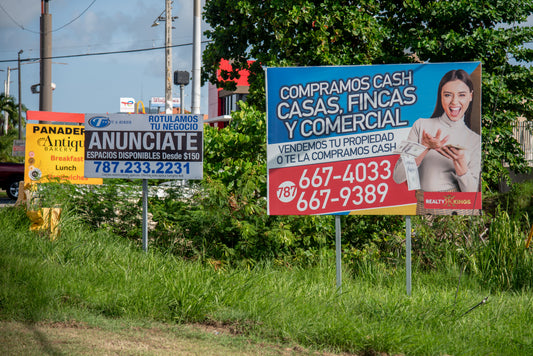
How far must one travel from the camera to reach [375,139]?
661cm

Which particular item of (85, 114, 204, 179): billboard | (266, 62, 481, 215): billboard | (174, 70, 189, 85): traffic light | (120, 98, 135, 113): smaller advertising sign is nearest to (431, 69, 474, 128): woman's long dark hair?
(266, 62, 481, 215): billboard

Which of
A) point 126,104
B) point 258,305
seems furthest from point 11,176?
point 126,104

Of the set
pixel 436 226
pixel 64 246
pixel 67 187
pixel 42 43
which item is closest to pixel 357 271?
pixel 436 226

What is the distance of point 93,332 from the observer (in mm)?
4711

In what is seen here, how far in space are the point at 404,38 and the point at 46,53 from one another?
40.0 ft

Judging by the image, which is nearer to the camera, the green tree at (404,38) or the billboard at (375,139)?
the billboard at (375,139)

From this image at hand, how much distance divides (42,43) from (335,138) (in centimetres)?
1547

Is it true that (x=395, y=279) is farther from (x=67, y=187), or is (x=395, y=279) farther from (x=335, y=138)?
(x=67, y=187)

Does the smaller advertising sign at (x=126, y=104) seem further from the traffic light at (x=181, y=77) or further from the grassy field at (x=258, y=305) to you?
the grassy field at (x=258, y=305)

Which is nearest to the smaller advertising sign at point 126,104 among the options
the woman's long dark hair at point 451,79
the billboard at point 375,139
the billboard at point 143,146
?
the billboard at point 143,146

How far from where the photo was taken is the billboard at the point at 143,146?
7.46 m

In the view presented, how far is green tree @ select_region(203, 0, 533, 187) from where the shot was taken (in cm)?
1166

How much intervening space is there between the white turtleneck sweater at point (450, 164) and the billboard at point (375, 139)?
1cm

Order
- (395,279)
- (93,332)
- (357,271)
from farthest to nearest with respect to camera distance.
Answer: (357,271) < (395,279) < (93,332)
